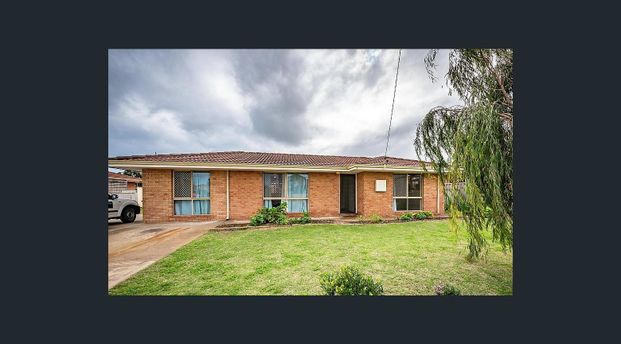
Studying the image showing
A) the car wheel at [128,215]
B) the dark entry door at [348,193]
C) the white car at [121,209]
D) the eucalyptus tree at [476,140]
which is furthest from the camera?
the dark entry door at [348,193]

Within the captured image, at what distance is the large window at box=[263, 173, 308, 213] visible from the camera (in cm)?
852

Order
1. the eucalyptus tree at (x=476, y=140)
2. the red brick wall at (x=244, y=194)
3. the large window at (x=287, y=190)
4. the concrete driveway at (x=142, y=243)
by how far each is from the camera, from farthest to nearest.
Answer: the large window at (x=287, y=190) < the red brick wall at (x=244, y=194) < the concrete driveway at (x=142, y=243) < the eucalyptus tree at (x=476, y=140)

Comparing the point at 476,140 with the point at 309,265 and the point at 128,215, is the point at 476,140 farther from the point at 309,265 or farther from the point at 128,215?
the point at 128,215

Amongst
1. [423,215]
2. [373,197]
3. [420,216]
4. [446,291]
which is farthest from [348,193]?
[446,291]

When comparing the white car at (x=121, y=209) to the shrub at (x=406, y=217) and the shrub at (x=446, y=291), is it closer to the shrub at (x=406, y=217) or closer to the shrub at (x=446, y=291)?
the shrub at (x=446, y=291)

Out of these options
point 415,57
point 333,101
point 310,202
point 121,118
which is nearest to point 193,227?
point 121,118

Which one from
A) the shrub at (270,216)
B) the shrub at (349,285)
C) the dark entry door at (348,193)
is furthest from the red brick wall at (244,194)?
the shrub at (349,285)

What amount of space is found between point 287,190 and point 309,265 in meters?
5.06

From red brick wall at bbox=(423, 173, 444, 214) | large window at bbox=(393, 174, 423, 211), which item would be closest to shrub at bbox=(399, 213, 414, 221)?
large window at bbox=(393, 174, 423, 211)

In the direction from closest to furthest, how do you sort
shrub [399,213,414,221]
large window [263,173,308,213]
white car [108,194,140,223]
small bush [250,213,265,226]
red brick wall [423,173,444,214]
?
1. small bush [250,213,265,226]
2. white car [108,194,140,223]
3. shrub [399,213,414,221]
4. large window [263,173,308,213]
5. red brick wall [423,173,444,214]

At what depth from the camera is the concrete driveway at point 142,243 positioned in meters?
3.65

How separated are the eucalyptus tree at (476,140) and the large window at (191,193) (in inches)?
304

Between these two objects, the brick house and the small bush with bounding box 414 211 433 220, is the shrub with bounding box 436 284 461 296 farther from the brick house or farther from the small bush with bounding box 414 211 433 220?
the small bush with bounding box 414 211 433 220

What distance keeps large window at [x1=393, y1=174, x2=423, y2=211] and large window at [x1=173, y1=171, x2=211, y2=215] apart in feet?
26.8
